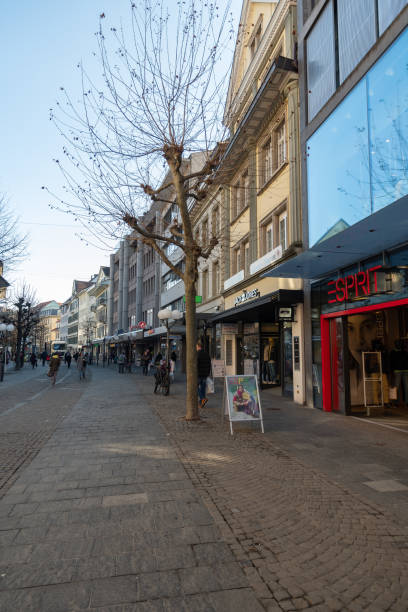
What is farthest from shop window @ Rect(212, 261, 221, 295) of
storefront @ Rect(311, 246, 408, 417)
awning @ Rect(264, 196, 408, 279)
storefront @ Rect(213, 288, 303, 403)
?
awning @ Rect(264, 196, 408, 279)

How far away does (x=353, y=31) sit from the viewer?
35.2ft

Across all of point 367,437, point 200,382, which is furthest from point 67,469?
point 200,382

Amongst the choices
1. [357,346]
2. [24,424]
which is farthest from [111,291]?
[24,424]

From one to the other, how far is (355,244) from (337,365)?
12.8 ft

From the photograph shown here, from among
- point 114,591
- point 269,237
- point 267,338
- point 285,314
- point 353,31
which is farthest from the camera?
point 267,338

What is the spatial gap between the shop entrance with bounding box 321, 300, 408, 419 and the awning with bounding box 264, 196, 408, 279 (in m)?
1.27

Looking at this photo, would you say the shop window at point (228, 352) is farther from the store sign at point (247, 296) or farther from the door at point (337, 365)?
the door at point (337, 365)

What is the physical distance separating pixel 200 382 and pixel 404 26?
382 inches

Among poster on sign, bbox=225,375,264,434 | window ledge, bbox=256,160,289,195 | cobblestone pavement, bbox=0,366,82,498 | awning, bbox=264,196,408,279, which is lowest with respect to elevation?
cobblestone pavement, bbox=0,366,82,498

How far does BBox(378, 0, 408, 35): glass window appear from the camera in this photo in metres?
8.71

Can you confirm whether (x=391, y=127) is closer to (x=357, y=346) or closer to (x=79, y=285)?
(x=357, y=346)

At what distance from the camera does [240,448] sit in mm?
7340

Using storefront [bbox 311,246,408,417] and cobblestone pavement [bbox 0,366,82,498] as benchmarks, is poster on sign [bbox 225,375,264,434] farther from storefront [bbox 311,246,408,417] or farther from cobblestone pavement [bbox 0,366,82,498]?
cobblestone pavement [bbox 0,366,82,498]

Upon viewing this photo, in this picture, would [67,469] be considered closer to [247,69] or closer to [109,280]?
[247,69]
